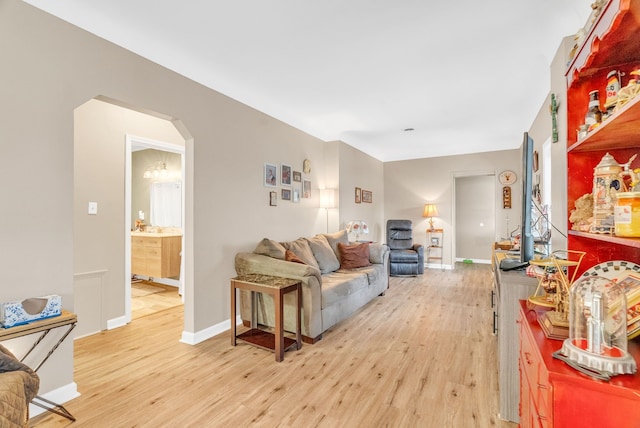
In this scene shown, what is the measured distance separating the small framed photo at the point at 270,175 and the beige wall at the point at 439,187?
3.93 meters

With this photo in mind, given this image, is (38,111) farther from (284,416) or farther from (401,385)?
(401,385)

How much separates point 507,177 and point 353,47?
5.00 m

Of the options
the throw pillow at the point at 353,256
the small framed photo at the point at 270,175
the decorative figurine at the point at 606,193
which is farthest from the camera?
the throw pillow at the point at 353,256

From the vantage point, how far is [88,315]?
3.08 meters

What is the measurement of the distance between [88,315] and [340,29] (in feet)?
11.5

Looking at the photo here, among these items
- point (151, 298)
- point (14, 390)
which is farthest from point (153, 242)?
point (14, 390)

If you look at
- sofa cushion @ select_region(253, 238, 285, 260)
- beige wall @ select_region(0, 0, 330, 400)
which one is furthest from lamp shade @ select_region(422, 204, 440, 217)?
sofa cushion @ select_region(253, 238, 285, 260)

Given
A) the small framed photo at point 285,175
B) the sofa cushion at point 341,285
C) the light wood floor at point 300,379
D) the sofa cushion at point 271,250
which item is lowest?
the light wood floor at point 300,379

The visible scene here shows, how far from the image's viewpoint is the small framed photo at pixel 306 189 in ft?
15.1

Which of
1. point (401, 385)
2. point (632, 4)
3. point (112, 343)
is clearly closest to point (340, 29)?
point (632, 4)

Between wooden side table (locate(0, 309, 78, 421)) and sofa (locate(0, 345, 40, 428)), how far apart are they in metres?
0.25

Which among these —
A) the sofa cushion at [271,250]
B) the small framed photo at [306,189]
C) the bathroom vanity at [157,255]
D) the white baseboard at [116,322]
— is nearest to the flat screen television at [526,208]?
the sofa cushion at [271,250]

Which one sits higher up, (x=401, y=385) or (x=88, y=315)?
(x=88, y=315)

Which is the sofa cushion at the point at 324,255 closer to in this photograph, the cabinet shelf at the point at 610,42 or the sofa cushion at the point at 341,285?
the sofa cushion at the point at 341,285
